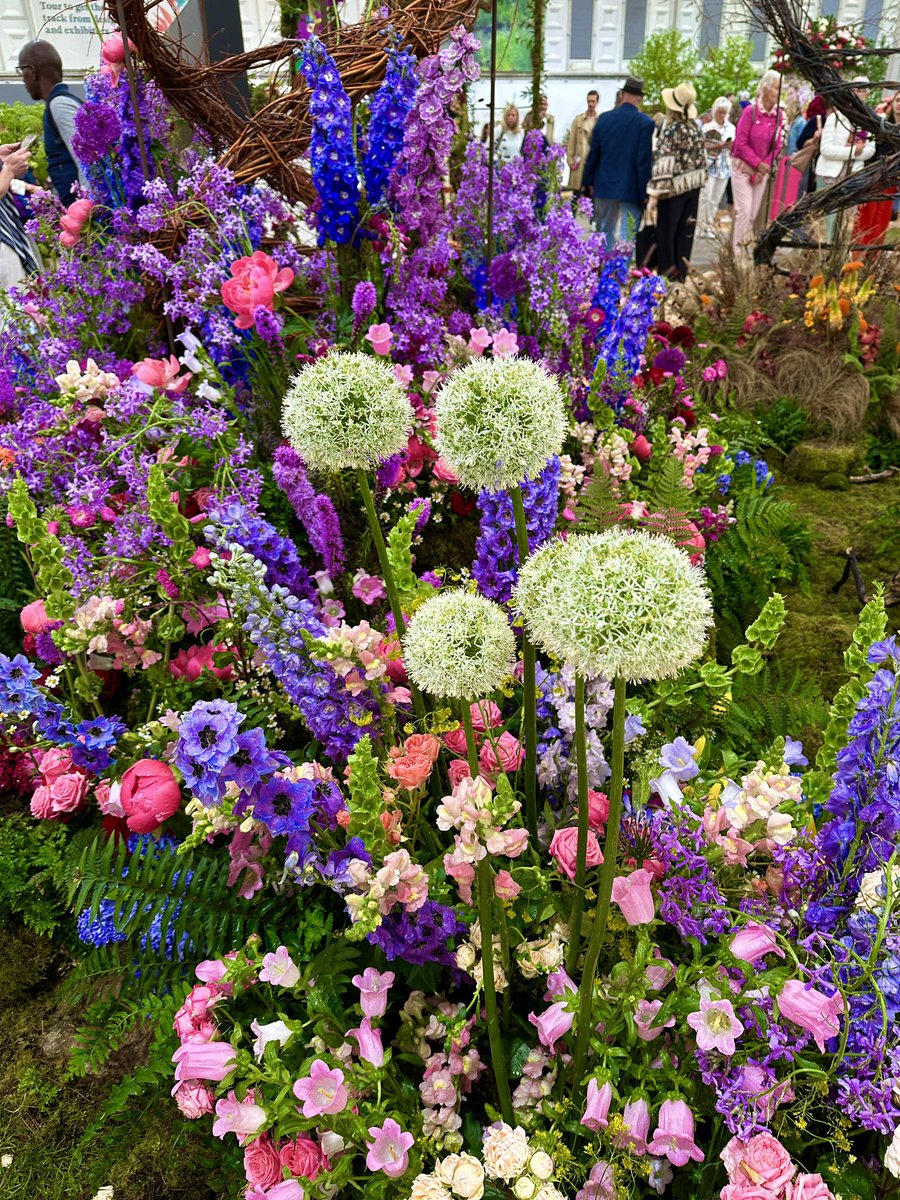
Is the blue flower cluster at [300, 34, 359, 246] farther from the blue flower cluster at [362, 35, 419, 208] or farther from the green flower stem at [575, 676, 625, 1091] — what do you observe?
the green flower stem at [575, 676, 625, 1091]

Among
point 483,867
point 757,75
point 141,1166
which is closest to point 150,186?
point 483,867

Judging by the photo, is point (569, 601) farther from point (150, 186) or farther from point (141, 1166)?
point (150, 186)

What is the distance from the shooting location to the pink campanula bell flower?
1038mm

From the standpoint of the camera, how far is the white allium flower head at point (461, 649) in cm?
86

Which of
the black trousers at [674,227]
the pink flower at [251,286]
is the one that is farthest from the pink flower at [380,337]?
the black trousers at [674,227]

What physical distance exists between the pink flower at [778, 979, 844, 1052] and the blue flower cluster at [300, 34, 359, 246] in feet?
5.81

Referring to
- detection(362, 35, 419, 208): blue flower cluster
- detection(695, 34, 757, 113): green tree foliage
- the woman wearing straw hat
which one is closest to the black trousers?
the woman wearing straw hat

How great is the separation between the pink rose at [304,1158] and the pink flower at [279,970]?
18 cm

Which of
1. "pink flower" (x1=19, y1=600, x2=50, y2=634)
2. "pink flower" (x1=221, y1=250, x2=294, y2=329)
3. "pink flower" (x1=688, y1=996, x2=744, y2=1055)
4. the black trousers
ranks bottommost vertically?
the black trousers

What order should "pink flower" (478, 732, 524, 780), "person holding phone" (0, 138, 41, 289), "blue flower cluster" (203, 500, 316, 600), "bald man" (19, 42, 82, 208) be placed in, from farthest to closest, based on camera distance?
1. "bald man" (19, 42, 82, 208)
2. "person holding phone" (0, 138, 41, 289)
3. "blue flower cluster" (203, 500, 316, 600)
4. "pink flower" (478, 732, 524, 780)

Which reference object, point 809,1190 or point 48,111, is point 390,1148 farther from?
point 48,111

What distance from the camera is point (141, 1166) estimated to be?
1.33 m

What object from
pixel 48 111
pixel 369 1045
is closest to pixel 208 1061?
pixel 369 1045

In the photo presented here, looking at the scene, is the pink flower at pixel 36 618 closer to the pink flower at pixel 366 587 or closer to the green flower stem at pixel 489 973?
the pink flower at pixel 366 587
